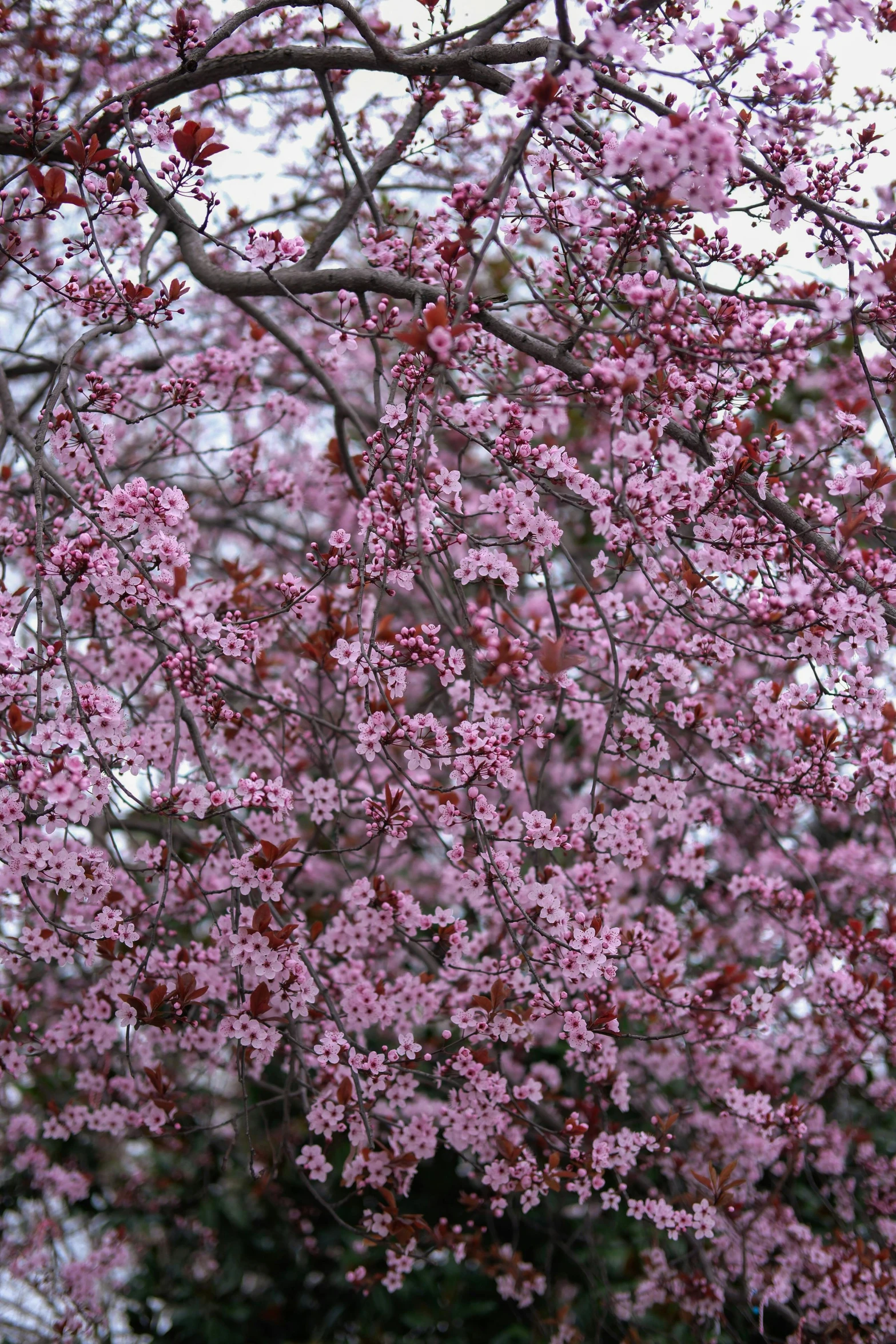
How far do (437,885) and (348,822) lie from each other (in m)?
0.75

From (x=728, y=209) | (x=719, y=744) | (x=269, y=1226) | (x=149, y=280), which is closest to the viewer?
(x=728, y=209)

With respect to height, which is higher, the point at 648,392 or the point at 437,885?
the point at 437,885

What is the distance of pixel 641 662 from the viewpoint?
260 centimetres

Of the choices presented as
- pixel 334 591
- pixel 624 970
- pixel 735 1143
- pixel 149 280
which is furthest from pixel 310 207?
pixel 735 1143

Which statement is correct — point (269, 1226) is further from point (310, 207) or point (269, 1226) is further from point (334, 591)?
point (310, 207)

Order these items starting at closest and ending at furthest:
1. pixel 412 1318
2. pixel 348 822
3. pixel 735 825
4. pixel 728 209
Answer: pixel 728 209
pixel 412 1318
pixel 348 822
pixel 735 825

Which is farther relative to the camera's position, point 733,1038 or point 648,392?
point 733,1038

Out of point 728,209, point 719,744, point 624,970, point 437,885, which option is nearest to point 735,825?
point 624,970

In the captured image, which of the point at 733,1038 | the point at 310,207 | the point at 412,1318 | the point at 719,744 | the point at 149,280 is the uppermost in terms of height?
the point at 310,207

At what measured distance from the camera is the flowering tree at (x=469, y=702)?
6.66 ft

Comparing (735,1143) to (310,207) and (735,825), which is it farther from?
(310,207)

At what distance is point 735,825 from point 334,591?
9.03ft

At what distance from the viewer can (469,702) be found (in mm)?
2104

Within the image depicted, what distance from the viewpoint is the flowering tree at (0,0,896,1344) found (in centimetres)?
203
